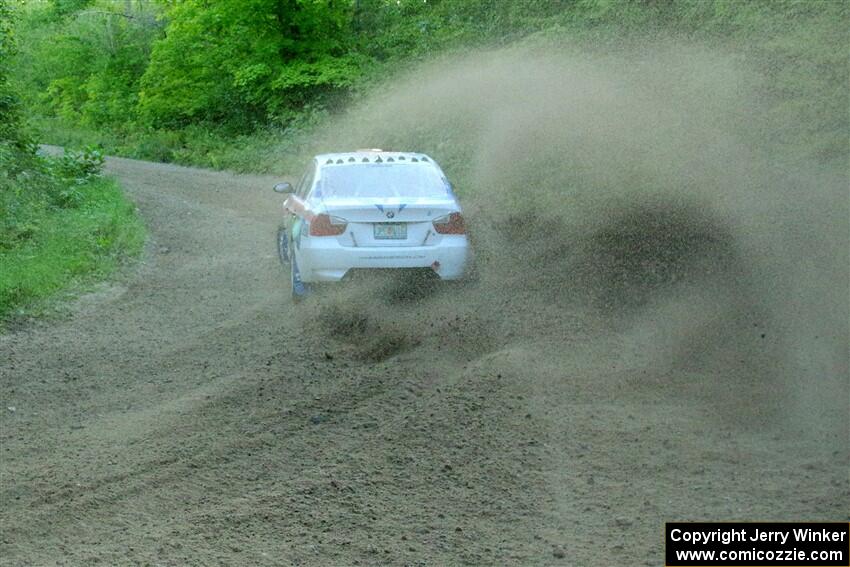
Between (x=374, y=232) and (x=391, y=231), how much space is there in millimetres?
182

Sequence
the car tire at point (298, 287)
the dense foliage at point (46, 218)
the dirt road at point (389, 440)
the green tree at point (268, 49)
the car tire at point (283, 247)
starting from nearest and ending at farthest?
the dirt road at point (389, 440)
the car tire at point (298, 287)
the dense foliage at point (46, 218)
the car tire at point (283, 247)
the green tree at point (268, 49)

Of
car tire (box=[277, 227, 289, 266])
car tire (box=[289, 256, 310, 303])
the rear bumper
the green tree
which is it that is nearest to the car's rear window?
the rear bumper

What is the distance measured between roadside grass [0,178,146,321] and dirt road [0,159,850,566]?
3.74 feet

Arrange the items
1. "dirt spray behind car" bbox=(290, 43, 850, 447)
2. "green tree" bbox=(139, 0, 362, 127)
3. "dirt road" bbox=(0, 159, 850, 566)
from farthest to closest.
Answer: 1. "green tree" bbox=(139, 0, 362, 127)
2. "dirt spray behind car" bbox=(290, 43, 850, 447)
3. "dirt road" bbox=(0, 159, 850, 566)

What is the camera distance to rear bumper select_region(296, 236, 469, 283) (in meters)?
11.1

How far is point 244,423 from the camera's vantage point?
7.89 meters

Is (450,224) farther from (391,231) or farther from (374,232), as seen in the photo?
(374,232)

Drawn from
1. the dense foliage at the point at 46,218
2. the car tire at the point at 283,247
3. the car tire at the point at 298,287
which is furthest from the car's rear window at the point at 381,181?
the dense foliage at the point at 46,218

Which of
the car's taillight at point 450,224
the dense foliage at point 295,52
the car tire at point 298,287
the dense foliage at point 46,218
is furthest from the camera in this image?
the dense foliage at point 46,218

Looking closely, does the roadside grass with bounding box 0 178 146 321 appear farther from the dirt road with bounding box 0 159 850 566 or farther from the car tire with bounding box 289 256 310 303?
the car tire with bounding box 289 256 310 303

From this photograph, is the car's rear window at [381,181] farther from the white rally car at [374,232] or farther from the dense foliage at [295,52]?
the dense foliage at [295,52]

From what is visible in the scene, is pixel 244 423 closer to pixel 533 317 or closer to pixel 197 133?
pixel 533 317

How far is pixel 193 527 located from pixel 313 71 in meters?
29.0

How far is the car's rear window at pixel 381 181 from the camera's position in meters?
11.8
